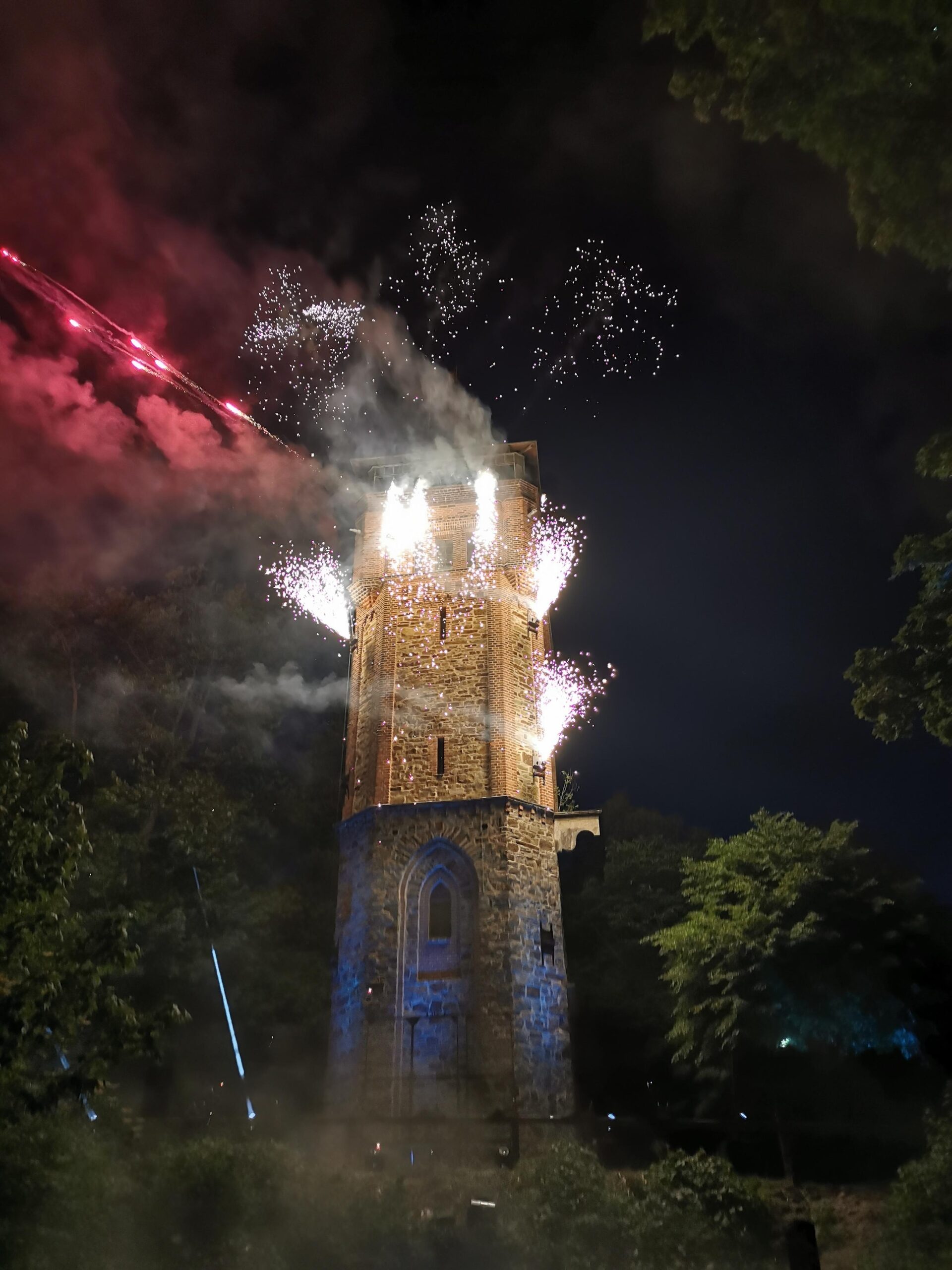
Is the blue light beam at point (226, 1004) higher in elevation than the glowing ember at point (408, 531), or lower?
lower

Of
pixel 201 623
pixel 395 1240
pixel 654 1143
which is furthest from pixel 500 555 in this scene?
pixel 395 1240

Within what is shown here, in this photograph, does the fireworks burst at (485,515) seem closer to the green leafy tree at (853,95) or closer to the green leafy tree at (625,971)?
the green leafy tree at (625,971)

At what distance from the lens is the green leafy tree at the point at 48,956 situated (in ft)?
26.7

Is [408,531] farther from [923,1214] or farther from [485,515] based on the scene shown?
[923,1214]

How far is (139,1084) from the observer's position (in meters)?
18.8

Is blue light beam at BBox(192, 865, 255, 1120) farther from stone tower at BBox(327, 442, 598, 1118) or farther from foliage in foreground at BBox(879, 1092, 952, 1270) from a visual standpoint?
foliage in foreground at BBox(879, 1092, 952, 1270)

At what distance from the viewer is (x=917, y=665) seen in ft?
40.9

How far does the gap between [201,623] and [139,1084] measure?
11.6m

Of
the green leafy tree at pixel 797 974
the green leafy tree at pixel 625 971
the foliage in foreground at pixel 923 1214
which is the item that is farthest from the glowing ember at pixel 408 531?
the foliage in foreground at pixel 923 1214

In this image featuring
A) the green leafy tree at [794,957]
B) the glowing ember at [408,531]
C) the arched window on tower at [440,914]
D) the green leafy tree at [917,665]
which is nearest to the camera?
the green leafy tree at [917,665]

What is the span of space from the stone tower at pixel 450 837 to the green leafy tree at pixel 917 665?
7486 millimetres

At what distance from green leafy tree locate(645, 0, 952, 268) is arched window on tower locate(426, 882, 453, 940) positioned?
13368 millimetres

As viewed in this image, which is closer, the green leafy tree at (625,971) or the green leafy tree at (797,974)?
the green leafy tree at (797,974)

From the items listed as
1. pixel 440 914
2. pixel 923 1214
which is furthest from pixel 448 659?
pixel 923 1214
